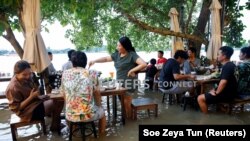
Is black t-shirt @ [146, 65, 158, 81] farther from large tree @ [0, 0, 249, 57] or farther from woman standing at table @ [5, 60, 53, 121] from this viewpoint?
woman standing at table @ [5, 60, 53, 121]

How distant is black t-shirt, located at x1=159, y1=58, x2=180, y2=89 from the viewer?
5316 mm

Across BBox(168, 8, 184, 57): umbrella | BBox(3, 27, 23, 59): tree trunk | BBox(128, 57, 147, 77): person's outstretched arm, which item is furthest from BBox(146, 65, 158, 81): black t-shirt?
BBox(3, 27, 23, 59): tree trunk

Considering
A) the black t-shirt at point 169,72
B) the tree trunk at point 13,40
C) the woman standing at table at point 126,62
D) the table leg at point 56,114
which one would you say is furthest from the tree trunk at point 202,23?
the table leg at point 56,114

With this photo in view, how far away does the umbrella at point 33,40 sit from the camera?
450 centimetres

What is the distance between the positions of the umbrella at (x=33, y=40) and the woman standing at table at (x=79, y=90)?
4.34 ft

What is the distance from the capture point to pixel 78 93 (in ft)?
11.1

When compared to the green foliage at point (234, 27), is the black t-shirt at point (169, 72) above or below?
below

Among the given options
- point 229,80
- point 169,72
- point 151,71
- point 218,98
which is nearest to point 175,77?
point 169,72

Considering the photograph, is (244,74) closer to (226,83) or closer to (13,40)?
(226,83)

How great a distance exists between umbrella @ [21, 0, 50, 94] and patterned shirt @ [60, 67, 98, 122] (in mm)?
1339

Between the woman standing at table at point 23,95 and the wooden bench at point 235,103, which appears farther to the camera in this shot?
the wooden bench at point 235,103

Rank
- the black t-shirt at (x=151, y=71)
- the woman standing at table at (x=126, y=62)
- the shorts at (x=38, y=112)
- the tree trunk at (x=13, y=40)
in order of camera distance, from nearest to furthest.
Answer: the shorts at (x=38, y=112) < the woman standing at table at (x=126, y=62) < the tree trunk at (x=13, y=40) < the black t-shirt at (x=151, y=71)

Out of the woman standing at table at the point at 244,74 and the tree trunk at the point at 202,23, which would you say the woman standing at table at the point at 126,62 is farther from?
the tree trunk at the point at 202,23

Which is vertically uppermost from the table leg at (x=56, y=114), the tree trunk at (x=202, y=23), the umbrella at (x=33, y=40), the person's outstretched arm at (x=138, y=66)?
the tree trunk at (x=202, y=23)
